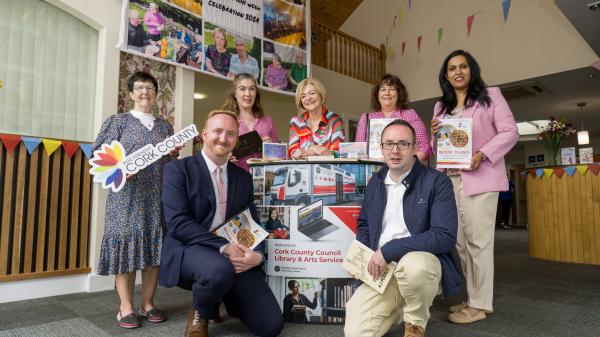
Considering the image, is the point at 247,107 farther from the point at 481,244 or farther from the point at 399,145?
the point at 481,244

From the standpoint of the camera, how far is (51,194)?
309cm

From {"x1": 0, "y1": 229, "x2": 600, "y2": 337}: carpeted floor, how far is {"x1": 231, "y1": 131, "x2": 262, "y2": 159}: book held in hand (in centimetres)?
104

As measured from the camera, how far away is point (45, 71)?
3.24 metres

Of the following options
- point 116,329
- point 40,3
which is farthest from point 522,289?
point 40,3

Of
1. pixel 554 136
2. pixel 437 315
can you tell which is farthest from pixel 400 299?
pixel 554 136

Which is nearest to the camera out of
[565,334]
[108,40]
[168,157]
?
[565,334]

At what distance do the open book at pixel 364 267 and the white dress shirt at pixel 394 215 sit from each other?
4.0 inches

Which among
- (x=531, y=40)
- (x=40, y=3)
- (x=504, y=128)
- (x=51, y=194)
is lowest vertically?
(x=51, y=194)

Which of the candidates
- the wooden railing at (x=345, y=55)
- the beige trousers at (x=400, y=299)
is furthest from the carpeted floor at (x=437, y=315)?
the wooden railing at (x=345, y=55)

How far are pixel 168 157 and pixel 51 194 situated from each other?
129 cm

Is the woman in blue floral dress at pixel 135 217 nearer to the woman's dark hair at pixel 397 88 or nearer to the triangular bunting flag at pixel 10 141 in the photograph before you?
the triangular bunting flag at pixel 10 141

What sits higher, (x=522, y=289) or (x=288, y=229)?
(x=288, y=229)

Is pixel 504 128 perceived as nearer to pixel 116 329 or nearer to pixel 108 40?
pixel 116 329

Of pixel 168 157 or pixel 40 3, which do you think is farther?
pixel 40 3
